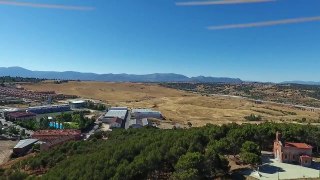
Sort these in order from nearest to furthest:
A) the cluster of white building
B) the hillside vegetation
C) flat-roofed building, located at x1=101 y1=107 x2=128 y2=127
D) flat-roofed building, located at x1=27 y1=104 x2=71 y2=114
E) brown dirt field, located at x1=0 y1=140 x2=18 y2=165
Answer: the hillside vegetation
brown dirt field, located at x1=0 y1=140 x2=18 y2=165
the cluster of white building
flat-roofed building, located at x1=101 y1=107 x2=128 y2=127
flat-roofed building, located at x1=27 y1=104 x2=71 y2=114

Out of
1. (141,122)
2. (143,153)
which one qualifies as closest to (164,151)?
(143,153)

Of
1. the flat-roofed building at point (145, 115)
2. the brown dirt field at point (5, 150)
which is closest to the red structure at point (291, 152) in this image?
the brown dirt field at point (5, 150)

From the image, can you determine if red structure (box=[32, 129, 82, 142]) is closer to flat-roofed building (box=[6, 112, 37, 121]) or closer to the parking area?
flat-roofed building (box=[6, 112, 37, 121])

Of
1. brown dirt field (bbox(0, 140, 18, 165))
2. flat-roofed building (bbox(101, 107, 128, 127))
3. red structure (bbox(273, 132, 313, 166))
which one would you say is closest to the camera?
red structure (bbox(273, 132, 313, 166))

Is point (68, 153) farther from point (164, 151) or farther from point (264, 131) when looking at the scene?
point (264, 131)

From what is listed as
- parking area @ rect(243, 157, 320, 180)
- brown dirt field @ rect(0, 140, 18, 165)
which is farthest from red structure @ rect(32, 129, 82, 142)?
parking area @ rect(243, 157, 320, 180)
